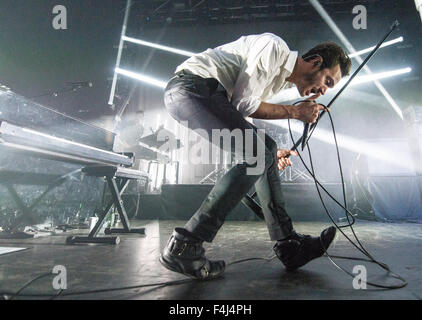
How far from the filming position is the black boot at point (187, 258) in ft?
3.21

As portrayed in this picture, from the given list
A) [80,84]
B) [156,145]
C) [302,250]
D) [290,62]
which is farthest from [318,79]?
[156,145]

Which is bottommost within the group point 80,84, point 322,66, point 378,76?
point 322,66

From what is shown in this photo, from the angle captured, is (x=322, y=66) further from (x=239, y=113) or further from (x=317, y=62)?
(x=239, y=113)

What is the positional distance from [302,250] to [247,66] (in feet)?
3.07

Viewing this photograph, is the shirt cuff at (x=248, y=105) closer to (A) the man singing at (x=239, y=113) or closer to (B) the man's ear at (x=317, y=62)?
(A) the man singing at (x=239, y=113)

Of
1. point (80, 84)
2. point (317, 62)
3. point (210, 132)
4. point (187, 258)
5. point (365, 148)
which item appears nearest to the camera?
point (187, 258)

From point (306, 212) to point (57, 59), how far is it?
4934 mm

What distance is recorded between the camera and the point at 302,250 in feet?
3.79

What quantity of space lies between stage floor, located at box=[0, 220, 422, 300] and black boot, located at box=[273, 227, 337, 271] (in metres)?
0.05

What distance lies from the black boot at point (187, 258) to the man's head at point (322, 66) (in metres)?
1.03

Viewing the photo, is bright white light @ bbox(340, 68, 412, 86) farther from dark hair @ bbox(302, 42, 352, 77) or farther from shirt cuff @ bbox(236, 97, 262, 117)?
shirt cuff @ bbox(236, 97, 262, 117)

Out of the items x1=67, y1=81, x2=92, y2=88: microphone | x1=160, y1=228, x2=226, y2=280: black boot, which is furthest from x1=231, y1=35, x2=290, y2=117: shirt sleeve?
x1=67, y1=81, x2=92, y2=88: microphone

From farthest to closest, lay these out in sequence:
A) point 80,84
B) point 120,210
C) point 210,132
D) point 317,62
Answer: point 80,84
point 120,210
point 317,62
point 210,132

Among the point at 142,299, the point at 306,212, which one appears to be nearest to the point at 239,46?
the point at 142,299
